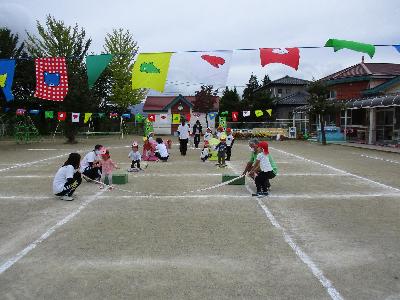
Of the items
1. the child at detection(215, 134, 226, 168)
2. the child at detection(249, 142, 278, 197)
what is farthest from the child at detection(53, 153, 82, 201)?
the child at detection(215, 134, 226, 168)

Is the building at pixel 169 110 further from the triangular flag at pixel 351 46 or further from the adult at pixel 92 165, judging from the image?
the adult at pixel 92 165

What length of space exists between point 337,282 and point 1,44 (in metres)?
39.3

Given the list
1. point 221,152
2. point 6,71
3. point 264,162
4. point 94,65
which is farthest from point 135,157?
point 6,71

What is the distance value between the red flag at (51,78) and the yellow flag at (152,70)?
374 centimetres

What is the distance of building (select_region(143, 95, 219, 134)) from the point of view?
1984 inches

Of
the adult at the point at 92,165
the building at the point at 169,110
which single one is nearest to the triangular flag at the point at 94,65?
the adult at the point at 92,165

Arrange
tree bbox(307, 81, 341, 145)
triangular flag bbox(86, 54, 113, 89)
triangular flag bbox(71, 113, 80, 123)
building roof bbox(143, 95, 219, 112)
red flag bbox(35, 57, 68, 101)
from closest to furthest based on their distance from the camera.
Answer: triangular flag bbox(86, 54, 113, 89) < red flag bbox(35, 57, 68, 101) < triangular flag bbox(71, 113, 80, 123) < tree bbox(307, 81, 341, 145) < building roof bbox(143, 95, 219, 112)

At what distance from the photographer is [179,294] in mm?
4129

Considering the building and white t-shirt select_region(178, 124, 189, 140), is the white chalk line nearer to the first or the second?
white t-shirt select_region(178, 124, 189, 140)

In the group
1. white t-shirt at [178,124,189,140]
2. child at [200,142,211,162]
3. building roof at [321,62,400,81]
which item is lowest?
child at [200,142,211,162]

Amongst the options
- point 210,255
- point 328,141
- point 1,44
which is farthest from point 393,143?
point 1,44

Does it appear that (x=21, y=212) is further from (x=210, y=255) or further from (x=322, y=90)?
(x=322, y=90)

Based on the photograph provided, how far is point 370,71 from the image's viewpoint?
105 feet

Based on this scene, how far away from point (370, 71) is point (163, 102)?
31.4 meters
